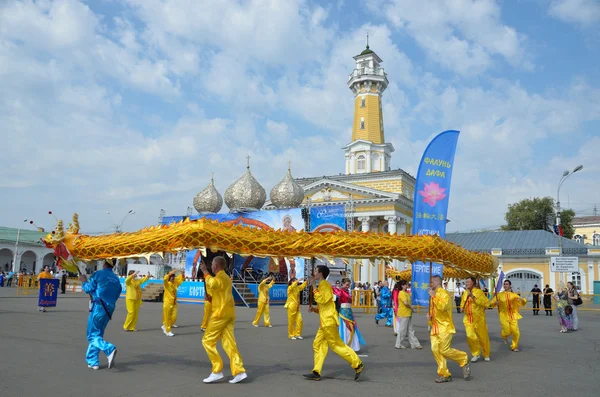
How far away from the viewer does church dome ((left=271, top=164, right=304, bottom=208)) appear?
32062mm

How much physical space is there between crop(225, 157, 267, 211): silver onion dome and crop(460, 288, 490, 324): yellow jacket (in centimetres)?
2382

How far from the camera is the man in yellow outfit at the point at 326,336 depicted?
22.1ft

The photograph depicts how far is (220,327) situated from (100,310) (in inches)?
85.4

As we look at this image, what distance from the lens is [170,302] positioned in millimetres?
12086

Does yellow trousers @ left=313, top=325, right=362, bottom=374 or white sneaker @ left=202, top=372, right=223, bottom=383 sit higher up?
yellow trousers @ left=313, top=325, right=362, bottom=374

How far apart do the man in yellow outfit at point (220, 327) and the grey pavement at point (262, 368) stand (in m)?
0.20

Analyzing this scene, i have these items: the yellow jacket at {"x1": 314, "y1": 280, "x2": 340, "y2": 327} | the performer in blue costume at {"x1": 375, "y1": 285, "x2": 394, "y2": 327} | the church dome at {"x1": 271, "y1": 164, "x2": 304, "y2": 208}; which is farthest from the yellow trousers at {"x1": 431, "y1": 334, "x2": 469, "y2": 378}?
the church dome at {"x1": 271, "y1": 164, "x2": 304, "y2": 208}

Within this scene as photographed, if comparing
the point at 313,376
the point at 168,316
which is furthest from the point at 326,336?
the point at 168,316

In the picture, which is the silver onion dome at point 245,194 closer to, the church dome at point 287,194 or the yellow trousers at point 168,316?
the church dome at point 287,194

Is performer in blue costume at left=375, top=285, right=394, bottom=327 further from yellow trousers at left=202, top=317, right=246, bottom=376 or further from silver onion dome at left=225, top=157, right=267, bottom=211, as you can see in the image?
silver onion dome at left=225, top=157, right=267, bottom=211

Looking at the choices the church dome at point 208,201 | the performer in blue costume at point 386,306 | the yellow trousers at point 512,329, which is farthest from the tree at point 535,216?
the yellow trousers at point 512,329

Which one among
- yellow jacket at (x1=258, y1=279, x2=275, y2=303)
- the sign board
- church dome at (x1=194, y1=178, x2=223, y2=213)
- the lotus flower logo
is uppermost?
church dome at (x1=194, y1=178, x2=223, y2=213)

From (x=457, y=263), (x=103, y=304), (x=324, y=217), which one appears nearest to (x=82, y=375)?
(x=103, y=304)

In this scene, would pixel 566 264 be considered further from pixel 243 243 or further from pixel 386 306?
pixel 243 243
